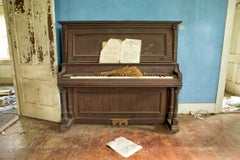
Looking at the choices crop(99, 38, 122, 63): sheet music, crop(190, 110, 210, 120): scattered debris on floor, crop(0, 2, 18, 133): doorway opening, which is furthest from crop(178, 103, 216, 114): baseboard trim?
crop(0, 2, 18, 133): doorway opening

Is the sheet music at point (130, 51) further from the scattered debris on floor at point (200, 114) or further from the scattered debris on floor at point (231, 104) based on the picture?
the scattered debris on floor at point (231, 104)

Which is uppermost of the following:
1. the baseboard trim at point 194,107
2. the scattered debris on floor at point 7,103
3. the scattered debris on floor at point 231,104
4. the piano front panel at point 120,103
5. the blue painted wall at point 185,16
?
the blue painted wall at point 185,16

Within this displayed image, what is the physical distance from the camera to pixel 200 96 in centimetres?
280

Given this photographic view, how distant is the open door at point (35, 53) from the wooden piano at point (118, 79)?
9.0 inches

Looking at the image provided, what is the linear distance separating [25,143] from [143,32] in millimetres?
1975

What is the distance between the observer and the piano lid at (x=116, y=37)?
2258mm

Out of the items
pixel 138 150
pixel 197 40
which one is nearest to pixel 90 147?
Answer: pixel 138 150

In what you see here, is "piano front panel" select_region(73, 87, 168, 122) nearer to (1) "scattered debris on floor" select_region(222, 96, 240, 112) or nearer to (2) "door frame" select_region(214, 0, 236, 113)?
(2) "door frame" select_region(214, 0, 236, 113)

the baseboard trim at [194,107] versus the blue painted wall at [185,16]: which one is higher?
the blue painted wall at [185,16]

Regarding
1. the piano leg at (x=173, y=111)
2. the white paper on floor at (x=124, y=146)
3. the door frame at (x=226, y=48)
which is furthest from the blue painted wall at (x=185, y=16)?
the white paper on floor at (x=124, y=146)

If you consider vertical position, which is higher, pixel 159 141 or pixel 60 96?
pixel 60 96

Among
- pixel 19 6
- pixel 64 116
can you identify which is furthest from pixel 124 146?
pixel 19 6

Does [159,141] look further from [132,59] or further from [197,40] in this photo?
[197,40]

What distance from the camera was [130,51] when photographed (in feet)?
7.53
